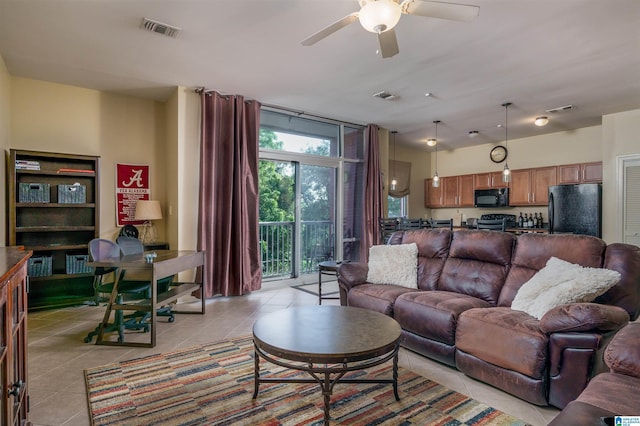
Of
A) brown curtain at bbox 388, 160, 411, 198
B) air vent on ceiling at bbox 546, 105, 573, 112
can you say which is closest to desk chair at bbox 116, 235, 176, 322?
brown curtain at bbox 388, 160, 411, 198

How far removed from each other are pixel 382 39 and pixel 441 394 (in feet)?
7.99

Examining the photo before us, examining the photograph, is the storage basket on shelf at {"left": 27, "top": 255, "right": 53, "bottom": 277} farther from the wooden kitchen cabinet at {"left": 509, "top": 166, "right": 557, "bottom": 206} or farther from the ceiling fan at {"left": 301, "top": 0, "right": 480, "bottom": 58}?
the wooden kitchen cabinet at {"left": 509, "top": 166, "right": 557, "bottom": 206}

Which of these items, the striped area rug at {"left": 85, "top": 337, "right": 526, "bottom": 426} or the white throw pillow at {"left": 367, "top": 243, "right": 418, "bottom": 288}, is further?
the white throw pillow at {"left": 367, "top": 243, "right": 418, "bottom": 288}

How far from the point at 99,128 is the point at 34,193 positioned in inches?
44.2

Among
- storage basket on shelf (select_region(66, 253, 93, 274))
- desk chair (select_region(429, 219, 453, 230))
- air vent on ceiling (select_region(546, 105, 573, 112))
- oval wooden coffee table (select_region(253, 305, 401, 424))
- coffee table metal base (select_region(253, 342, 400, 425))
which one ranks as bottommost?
coffee table metal base (select_region(253, 342, 400, 425))

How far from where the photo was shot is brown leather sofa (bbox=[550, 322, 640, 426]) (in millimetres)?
1167

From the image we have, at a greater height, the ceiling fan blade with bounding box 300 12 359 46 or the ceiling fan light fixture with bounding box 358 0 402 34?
the ceiling fan blade with bounding box 300 12 359 46

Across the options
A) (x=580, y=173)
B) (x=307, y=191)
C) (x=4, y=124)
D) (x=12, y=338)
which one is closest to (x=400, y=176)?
(x=307, y=191)

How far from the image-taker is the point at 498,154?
7.38m

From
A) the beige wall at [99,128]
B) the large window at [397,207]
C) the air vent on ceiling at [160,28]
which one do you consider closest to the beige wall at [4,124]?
the beige wall at [99,128]

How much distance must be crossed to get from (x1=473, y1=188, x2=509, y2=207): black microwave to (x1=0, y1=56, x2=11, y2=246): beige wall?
767cm

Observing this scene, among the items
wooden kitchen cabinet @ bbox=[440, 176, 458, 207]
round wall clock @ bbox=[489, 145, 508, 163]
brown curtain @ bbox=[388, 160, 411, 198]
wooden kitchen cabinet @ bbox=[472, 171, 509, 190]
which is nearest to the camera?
wooden kitchen cabinet @ bbox=[472, 171, 509, 190]

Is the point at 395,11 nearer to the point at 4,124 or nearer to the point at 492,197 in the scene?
the point at 4,124

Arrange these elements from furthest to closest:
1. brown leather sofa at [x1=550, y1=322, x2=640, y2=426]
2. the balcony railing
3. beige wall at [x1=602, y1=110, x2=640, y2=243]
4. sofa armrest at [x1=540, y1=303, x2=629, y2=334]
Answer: the balcony railing, beige wall at [x1=602, y1=110, x2=640, y2=243], sofa armrest at [x1=540, y1=303, x2=629, y2=334], brown leather sofa at [x1=550, y1=322, x2=640, y2=426]
